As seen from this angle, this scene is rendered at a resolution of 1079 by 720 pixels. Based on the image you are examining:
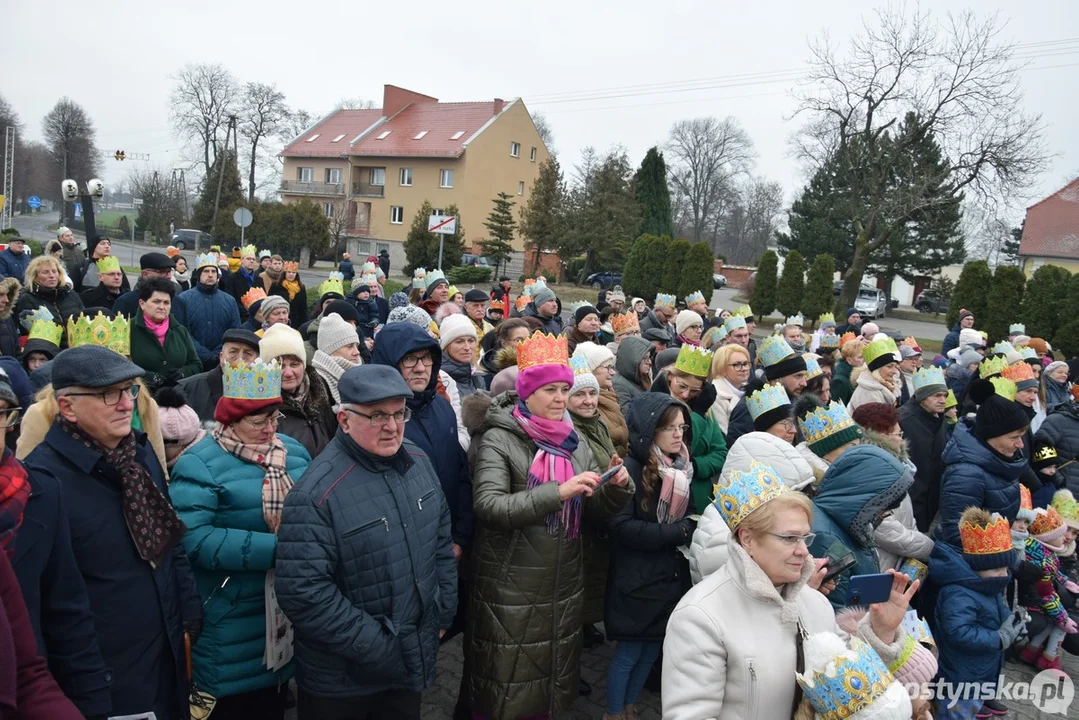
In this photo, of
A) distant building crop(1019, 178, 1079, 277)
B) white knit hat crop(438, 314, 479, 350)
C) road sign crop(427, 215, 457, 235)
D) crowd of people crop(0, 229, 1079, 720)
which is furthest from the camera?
distant building crop(1019, 178, 1079, 277)

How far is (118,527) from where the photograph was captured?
253 cm

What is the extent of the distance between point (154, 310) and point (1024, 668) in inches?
299

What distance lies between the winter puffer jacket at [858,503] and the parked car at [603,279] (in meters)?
36.8

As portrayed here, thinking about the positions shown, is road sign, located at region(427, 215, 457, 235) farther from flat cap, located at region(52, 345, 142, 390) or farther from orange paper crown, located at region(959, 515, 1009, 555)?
flat cap, located at region(52, 345, 142, 390)

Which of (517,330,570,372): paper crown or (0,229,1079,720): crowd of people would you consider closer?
(0,229,1079,720): crowd of people

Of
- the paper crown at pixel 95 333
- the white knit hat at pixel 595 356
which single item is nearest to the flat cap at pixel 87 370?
the paper crown at pixel 95 333

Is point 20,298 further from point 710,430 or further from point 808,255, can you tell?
point 808,255

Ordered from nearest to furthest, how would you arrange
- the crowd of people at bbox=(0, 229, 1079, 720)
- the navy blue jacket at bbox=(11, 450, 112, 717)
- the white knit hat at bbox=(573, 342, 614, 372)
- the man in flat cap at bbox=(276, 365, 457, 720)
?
the navy blue jacket at bbox=(11, 450, 112, 717)
the crowd of people at bbox=(0, 229, 1079, 720)
the man in flat cap at bbox=(276, 365, 457, 720)
the white knit hat at bbox=(573, 342, 614, 372)

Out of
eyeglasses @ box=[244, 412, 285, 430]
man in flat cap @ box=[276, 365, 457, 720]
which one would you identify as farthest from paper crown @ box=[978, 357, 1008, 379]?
eyeglasses @ box=[244, 412, 285, 430]

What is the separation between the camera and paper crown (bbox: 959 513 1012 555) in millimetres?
4027

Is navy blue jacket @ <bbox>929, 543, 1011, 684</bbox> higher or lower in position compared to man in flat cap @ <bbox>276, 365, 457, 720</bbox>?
lower

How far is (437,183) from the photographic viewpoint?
4853 centimetres

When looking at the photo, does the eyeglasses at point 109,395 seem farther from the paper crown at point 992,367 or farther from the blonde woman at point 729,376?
the paper crown at point 992,367

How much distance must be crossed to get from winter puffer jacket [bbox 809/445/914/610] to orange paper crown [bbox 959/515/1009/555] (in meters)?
1.00
